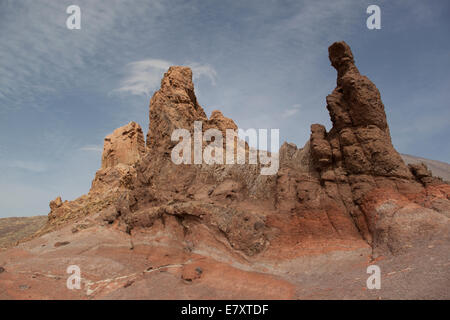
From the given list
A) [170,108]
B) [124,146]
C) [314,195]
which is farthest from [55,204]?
[314,195]

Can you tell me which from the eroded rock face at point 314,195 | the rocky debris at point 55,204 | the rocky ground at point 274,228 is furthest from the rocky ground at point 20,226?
the eroded rock face at point 314,195

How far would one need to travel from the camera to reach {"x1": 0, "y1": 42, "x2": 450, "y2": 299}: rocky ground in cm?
1027

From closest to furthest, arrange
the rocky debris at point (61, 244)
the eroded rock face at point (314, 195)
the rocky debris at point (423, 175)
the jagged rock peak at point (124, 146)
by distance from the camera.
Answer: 1. the eroded rock face at point (314, 195)
2. the rocky debris at point (423, 175)
3. the rocky debris at point (61, 244)
4. the jagged rock peak at point (124, 146)

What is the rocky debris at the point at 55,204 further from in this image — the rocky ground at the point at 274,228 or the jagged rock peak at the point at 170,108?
the jagged rock peak at the point at 170,108

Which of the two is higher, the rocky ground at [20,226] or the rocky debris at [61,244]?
the rocky debris at [61,244]

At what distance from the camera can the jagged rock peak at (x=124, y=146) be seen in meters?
33.5

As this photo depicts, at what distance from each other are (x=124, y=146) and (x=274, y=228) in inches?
990

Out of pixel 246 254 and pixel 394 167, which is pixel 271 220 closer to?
pixel 246 254

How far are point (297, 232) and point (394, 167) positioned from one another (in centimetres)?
488

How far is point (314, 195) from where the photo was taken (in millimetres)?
13750

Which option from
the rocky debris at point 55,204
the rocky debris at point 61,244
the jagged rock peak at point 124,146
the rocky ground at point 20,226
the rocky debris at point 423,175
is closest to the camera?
the rocky debris at point 423,175

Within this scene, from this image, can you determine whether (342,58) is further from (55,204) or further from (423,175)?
(55,204)

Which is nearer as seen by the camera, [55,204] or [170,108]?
[170,108]

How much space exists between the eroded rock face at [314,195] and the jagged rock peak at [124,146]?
53.5 feet
